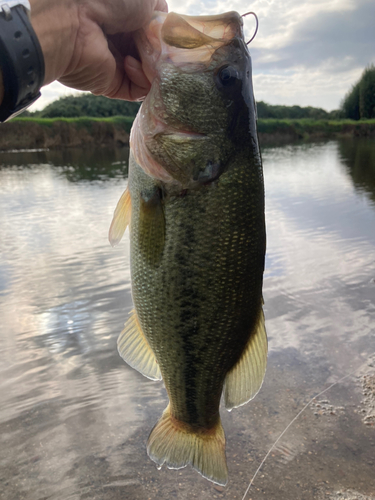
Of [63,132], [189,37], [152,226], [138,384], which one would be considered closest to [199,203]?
[152,226]

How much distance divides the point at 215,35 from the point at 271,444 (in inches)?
105

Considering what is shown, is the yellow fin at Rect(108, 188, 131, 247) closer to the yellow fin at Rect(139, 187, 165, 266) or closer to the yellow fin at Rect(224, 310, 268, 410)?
the yellow fin at Rect(139, 187, 165, 266)

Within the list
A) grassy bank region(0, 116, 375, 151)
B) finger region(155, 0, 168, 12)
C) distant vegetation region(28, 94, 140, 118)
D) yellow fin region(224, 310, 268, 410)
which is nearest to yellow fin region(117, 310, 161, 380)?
yellow fin region(224, 310, 268, 410)

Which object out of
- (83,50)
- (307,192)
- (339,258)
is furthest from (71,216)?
(83,50)

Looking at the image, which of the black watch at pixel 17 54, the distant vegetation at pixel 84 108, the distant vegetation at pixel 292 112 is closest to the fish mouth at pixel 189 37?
the black watch at pixel 17 54

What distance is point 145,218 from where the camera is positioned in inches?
68.7

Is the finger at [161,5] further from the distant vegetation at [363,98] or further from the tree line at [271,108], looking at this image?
the distant vegetation at [363,98]

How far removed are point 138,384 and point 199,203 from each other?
2507mm

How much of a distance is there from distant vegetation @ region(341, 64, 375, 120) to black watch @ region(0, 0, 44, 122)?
244 feet

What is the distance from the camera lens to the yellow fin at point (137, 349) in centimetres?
199

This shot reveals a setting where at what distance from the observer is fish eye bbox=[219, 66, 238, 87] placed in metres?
1.72

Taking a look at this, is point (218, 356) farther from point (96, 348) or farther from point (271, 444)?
point (96, 348)

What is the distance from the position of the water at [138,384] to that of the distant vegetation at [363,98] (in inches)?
2694

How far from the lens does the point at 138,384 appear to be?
3.68 m
